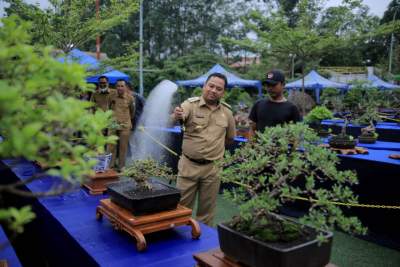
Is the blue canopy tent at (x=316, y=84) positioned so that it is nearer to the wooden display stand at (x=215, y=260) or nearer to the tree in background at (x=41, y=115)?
the wooden display stand at (x=215, y=260)

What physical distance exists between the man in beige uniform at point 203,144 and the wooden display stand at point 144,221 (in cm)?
73

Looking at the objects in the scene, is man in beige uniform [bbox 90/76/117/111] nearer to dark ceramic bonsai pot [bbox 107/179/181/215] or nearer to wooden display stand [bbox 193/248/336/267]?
dark ceramic bonsai pot [bbox 107/179/181/215]

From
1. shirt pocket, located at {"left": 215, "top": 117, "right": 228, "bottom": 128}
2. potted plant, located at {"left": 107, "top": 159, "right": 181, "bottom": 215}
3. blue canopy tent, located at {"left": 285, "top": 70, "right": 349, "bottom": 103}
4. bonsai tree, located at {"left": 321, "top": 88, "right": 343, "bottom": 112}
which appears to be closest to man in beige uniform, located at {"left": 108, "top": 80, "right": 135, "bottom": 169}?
shirt pocket, located at {"left": 215, "top": 117, "right": 228, "bottom": 128}

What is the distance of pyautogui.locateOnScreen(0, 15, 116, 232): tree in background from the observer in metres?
0.68

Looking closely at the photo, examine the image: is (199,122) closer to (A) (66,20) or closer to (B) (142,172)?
(B) (142,172)

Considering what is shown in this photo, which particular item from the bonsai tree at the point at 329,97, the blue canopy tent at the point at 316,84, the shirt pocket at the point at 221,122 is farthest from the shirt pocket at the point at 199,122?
the blue canopy tent at the point at 316,84

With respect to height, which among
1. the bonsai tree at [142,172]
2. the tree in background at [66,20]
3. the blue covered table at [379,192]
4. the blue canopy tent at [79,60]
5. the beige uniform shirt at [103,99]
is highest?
the tree in background at [66,20]

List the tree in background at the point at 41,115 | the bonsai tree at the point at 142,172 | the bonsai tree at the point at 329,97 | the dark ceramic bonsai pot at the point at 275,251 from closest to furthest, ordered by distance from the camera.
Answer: the tree in background at the point at 41,115, the dark ceramic bonsai pot at the point at 275,251, the bonsai tree at the point at 142,172, the bonsai tree at the point at 329,97

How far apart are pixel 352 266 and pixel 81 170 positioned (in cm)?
293

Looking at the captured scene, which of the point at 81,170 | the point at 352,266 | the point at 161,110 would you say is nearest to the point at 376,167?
the point at 352,266

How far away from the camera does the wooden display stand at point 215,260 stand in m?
1.44

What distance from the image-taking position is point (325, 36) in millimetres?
5844

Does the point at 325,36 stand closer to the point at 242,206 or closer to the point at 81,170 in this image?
the point at 242,206

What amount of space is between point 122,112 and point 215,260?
4487mm
